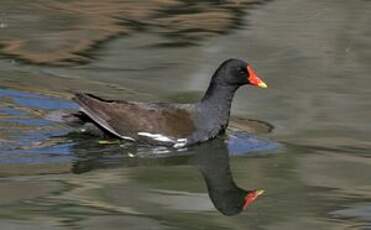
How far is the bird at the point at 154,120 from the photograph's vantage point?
32.0ft

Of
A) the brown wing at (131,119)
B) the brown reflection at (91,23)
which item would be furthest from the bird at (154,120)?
the brown reflection at (91,23)

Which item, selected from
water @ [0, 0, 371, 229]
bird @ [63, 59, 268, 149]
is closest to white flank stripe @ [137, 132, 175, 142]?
bird @ [63, 59, 268, 149]

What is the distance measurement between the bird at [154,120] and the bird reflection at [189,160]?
0.32ft

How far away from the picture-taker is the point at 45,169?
8.98 metres

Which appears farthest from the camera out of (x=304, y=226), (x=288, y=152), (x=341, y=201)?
(x=288, y=152)

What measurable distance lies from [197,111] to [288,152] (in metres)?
0.86

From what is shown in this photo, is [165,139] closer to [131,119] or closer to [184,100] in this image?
[131,119]

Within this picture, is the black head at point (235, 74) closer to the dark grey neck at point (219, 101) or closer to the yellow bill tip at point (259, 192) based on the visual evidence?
the dark grey neck at point (219, 101)

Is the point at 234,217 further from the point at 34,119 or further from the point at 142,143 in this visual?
the point at 34,119

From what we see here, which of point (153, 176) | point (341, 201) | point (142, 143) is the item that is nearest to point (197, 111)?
point (142, 143)

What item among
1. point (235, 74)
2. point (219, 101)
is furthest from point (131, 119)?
point (235, 74)

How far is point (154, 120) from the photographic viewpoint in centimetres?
975

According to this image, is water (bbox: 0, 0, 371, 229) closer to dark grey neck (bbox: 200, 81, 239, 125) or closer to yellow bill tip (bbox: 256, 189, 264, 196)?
yellow bill tip (bbox: 256, 189, 264, 196)

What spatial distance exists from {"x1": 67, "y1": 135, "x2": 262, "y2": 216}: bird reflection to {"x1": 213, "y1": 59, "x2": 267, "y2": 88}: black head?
517 mm
